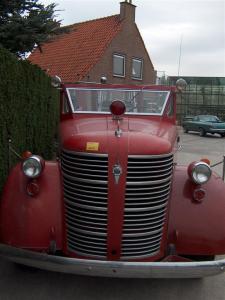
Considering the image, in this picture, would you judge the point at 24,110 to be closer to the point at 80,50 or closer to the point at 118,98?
the point at 118,98

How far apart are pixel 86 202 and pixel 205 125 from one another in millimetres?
27525

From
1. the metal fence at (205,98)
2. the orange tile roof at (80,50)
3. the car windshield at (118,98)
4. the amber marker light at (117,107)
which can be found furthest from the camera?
the metal fence at (205,98)

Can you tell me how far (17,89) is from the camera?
715 cm

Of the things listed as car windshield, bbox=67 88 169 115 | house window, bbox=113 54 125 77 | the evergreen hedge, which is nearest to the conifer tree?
the evergreen hedge

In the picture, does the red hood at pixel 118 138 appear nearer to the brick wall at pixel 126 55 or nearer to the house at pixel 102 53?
the house at pixel 102 53

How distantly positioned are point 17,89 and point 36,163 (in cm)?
306

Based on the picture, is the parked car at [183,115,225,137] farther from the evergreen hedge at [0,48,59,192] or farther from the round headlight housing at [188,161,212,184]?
the round headlight housing at [188,161,212,184]

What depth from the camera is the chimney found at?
81.3ft

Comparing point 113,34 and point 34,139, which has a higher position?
point 113,34

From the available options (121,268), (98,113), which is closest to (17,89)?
(98,113)

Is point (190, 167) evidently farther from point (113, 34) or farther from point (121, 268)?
point (113, 34)

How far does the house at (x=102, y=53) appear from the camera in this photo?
73.6 feet

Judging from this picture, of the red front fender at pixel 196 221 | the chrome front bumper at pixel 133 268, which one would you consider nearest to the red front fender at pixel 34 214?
the chrome front bumper at pixel 133 268

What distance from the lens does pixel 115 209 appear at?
4121mm
